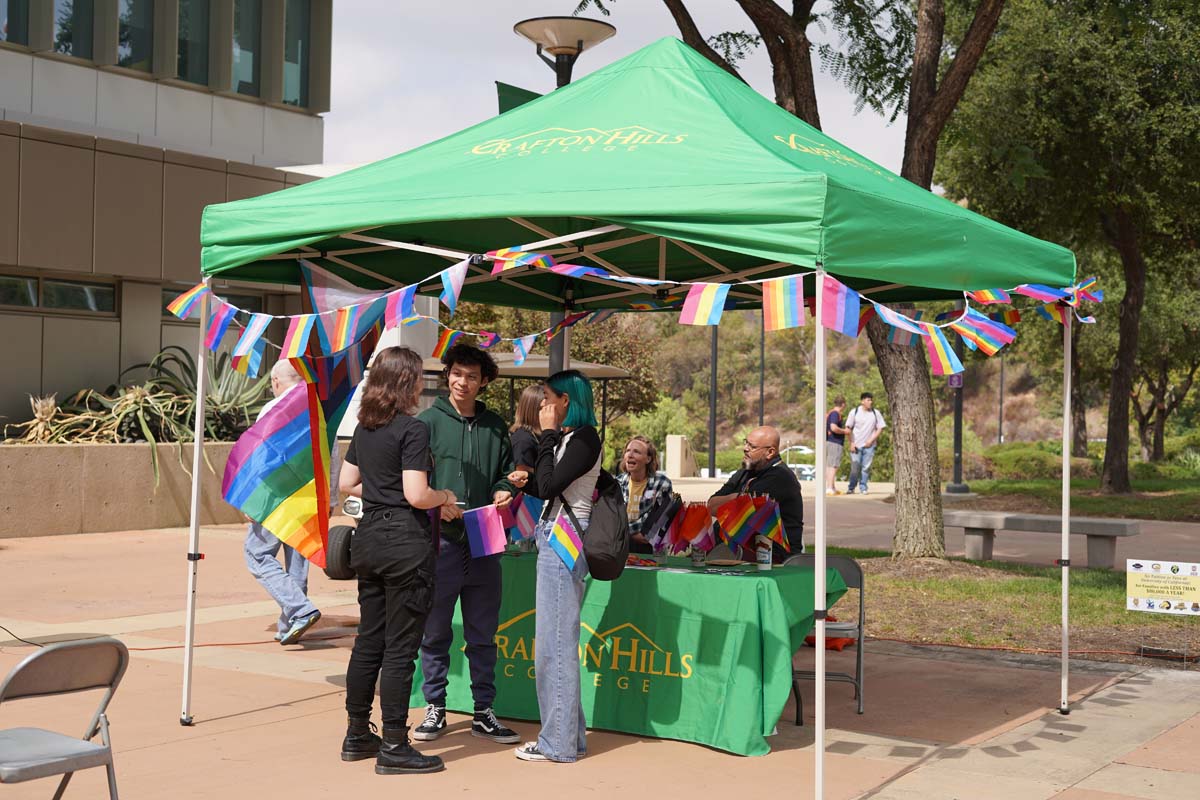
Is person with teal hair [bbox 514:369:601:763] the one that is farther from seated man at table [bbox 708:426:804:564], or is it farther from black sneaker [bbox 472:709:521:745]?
seated man at table [bbox 708:426:804:564]

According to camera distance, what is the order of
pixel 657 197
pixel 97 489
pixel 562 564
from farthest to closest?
pixel 97 489, pixel 562 564, pixel 657 197

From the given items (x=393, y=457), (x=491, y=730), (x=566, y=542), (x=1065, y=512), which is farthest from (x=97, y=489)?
(x=1065, y=512)

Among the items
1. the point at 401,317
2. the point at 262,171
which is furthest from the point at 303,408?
the point at 262,171

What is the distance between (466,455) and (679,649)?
147 cm

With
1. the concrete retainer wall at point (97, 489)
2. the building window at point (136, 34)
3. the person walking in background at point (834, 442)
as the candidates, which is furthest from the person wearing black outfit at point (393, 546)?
the person walking in background at point (834, 442)

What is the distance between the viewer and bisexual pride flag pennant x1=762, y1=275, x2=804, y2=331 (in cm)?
581

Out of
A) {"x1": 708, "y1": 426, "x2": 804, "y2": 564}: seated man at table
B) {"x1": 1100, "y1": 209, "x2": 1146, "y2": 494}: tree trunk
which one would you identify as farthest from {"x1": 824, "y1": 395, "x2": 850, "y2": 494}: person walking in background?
{"x1": 708, "y1": 426, "x2": 804, "y2": 564}: seated man at table

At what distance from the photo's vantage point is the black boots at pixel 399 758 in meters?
6.21

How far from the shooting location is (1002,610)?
11.6m

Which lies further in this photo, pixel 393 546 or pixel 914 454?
pixel 914 454

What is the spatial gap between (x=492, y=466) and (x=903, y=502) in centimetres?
818

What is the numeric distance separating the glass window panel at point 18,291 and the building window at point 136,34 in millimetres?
5220

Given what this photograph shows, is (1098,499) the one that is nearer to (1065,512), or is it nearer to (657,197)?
(1065,512)

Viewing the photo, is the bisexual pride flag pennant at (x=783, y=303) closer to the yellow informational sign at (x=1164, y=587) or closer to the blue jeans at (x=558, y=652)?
the blue jeans at (x=558, y=652)
